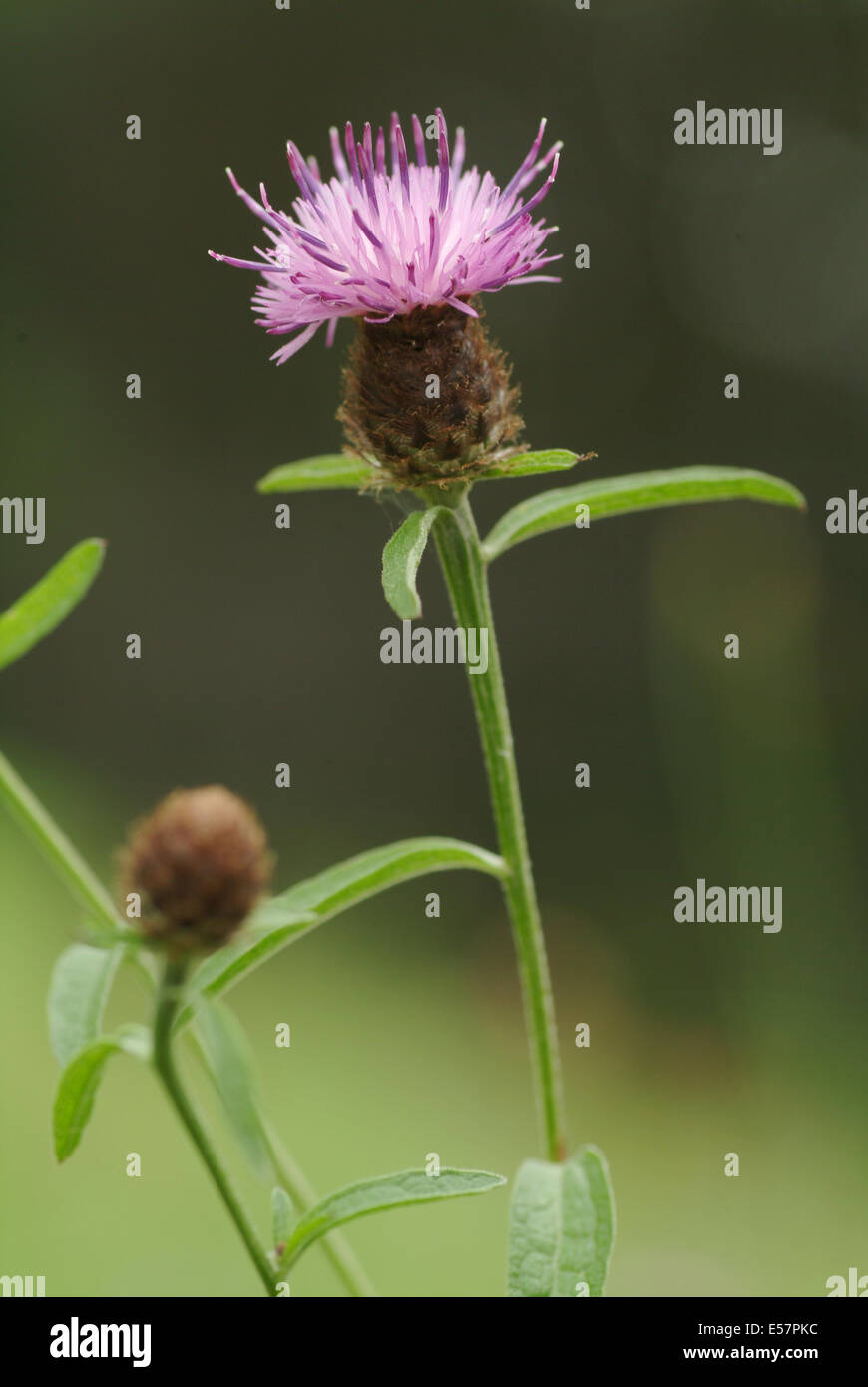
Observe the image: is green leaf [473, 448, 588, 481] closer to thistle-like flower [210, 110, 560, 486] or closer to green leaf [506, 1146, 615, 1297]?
thistle-like flower [210, 110, 560, 486]

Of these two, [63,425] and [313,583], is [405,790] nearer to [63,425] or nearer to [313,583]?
[313,583]

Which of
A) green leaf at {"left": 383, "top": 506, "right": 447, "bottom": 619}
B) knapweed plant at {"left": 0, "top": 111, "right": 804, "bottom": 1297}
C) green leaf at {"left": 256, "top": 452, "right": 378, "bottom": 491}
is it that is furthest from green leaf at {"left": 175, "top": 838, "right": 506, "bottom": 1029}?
green leaf at {"left": 256, "top": 452, "right": 378, "bottom": 491}

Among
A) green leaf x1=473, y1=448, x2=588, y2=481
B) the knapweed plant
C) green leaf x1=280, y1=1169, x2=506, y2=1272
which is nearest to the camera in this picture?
green leaf x1=280, y1=1169, x2=506, y2=1272

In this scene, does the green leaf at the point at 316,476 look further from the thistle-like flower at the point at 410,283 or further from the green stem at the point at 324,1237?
the green stem at the point at 324,1237

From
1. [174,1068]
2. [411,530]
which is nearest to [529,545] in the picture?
[411,530]

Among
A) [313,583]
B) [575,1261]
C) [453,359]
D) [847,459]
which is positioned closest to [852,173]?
[847,459]

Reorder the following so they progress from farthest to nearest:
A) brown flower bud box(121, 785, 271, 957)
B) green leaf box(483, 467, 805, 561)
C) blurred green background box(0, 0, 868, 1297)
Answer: blurred green background box(0, 0, 868, 1297) < green leaf box(483, 467, 805, 561) < brown flower bud box(121, 785, 271, 957)
